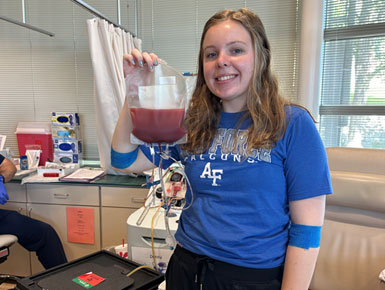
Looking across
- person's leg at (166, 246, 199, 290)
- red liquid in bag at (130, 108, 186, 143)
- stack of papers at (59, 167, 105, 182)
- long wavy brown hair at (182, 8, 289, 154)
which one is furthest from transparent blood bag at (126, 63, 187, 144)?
stack of papers at (59, 167, 105, 182)

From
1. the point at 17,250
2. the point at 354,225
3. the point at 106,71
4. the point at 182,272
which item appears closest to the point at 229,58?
the point at 182,272

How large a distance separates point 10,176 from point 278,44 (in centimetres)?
229

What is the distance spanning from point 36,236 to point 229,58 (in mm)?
1964

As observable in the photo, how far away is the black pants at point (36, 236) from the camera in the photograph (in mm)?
1995

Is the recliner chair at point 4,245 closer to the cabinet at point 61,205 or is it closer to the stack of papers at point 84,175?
the cabinet at point 61,205

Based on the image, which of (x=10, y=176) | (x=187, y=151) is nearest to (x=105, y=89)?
(x=10, y=176)

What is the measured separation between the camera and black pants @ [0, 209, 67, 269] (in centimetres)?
200

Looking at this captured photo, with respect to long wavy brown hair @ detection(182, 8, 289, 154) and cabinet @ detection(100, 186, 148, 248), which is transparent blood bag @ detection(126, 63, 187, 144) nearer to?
long wavy brown hair @ detection(182, 8, 289, 154)

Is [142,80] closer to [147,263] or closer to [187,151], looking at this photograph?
[187,151]

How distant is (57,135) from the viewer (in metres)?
2.53

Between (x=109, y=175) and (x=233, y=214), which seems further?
(x=109, y=175)

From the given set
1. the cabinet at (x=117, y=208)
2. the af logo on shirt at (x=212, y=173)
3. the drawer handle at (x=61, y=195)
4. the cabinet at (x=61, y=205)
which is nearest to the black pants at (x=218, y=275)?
the af logo on shirt at (x=212, y=173)

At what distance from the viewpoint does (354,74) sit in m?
2.18

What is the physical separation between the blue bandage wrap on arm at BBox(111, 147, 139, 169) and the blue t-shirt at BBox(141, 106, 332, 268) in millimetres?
248
